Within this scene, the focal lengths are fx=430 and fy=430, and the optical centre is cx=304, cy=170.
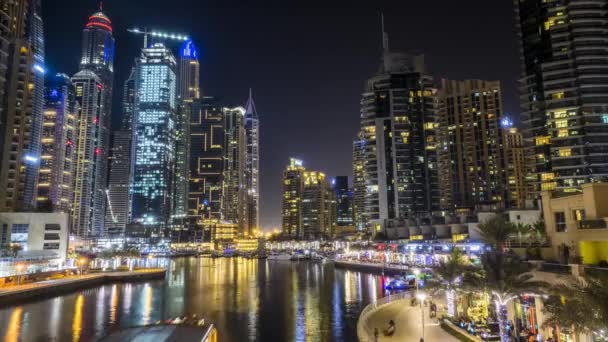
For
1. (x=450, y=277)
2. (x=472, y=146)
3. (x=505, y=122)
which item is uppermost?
(x=505, y=122)

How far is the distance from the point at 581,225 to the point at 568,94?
3512 inches

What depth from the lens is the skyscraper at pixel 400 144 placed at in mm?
151875

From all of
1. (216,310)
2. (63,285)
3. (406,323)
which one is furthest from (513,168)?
(63,285)

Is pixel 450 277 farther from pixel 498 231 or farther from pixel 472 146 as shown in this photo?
pixel 472 146

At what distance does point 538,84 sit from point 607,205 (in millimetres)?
91789

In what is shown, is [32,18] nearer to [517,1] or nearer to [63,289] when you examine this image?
[63,289]

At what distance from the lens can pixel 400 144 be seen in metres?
155

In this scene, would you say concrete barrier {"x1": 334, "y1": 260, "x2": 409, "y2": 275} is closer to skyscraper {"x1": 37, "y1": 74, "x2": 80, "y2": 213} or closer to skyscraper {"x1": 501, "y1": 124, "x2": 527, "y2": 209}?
skyscraper {"x1": 501, "y1": 124, "x2": 527, "y2": 209}

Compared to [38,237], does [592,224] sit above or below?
above

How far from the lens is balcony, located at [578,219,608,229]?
91.1 ft

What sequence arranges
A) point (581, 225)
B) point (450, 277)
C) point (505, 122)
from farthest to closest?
point (505, 122), point (450, 277), point (581, 225)

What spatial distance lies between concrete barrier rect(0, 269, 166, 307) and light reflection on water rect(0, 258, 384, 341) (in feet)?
10.00

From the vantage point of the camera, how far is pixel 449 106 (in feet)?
631

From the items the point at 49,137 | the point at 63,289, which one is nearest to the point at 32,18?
the point at 49,137
